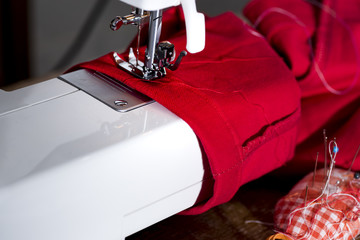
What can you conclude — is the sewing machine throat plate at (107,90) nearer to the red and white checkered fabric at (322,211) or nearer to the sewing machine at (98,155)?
the sewing machine at (98,155)

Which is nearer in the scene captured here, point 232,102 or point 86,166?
point 86,166

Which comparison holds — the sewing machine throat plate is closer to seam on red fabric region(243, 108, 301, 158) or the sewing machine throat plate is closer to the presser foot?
the presser foot

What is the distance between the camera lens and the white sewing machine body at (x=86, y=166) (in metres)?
0.79

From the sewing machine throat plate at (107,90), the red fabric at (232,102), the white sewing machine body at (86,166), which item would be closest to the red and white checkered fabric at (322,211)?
the red fabric at (232,102)

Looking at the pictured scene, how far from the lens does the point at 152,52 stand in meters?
0.99

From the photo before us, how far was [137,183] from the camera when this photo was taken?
2.89ft

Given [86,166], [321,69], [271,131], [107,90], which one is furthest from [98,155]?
[321,69]

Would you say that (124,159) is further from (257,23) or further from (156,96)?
(257,23)

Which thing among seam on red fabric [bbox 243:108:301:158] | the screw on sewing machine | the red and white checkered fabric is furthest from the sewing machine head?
the red and white checkered fabric

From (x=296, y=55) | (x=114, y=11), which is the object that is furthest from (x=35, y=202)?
(x=114, y=11)

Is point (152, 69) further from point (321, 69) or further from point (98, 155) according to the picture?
point (321, 69)

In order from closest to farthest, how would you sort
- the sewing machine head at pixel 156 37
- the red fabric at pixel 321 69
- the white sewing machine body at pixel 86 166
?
the white sewing machine body at pixel 86 166 < the sewing machine head at pixel 156 37 < the red fabric at pixel 321 69

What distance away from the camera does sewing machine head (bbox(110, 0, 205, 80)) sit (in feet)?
3.02

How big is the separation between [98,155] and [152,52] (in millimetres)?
239
